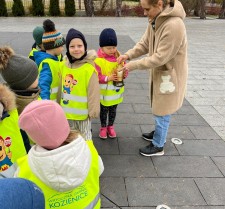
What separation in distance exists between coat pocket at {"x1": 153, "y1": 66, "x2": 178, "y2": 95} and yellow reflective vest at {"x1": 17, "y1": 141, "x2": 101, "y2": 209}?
1.53 m

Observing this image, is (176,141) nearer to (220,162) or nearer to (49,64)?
(220,162)

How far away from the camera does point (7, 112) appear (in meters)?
1.90

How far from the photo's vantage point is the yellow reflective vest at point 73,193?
149 cm

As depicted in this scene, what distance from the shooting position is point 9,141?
1.93 m

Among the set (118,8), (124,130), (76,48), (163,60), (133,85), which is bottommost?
(124,130)

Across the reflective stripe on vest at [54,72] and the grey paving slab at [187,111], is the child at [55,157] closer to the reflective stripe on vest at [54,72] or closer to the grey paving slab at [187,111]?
the reflective stripe on vest at [54,72]

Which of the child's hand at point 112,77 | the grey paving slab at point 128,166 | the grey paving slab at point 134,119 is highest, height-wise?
the child's hand at point 112,77

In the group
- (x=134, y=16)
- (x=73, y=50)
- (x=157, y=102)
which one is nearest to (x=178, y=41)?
(x=157, y=102)

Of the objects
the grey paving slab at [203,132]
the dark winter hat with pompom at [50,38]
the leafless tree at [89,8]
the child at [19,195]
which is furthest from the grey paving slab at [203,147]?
the leafless tree at [89,8]

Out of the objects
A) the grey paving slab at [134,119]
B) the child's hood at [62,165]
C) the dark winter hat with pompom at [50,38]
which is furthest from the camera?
the grey paving slab at [134,119]

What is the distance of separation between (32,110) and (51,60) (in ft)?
5.84

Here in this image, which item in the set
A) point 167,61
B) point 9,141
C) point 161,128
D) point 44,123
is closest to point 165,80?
point 167,61

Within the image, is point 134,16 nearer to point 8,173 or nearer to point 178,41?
point 178,41

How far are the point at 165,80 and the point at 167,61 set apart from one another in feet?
0.78
